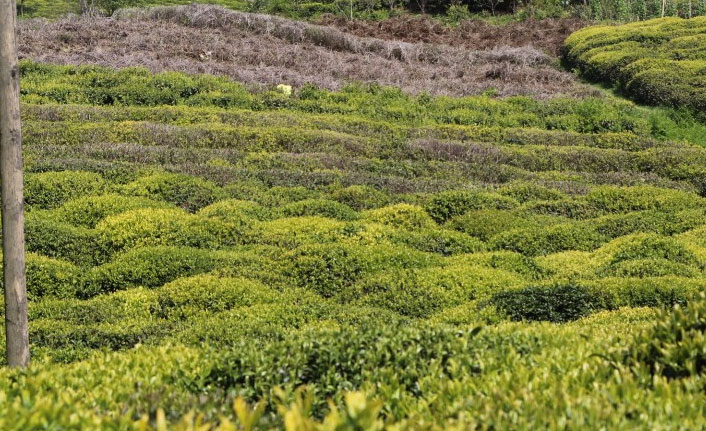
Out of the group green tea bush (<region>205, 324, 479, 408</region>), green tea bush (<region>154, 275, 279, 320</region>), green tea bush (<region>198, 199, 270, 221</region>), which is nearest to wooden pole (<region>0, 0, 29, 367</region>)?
green tea bush (<region>205, 324, 479, 408</region>)

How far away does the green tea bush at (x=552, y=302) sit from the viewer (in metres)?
10.2

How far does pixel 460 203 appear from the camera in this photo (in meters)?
16.6

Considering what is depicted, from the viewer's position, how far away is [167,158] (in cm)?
1972

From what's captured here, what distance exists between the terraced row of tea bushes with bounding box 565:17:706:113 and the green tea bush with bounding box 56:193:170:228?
24.4 meters

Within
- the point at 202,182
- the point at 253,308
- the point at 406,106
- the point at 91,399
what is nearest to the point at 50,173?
the point at 202,182

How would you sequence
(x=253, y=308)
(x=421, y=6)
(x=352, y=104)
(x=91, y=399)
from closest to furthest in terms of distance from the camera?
(x=91, y=399) < (x=253, y=308) < (x=352, y=104) < (x=421, y=6)

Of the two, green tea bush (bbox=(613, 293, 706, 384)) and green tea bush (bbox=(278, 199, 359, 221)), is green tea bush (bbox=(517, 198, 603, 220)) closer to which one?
green tea bush (bbox=(278, 199, 359, 221))

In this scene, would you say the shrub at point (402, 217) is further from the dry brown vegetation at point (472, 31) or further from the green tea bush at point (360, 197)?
the dry brown vegetation at point (472, 31)

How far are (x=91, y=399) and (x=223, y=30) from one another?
38.7 m

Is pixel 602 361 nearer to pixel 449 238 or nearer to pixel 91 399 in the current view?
pixel 91 399

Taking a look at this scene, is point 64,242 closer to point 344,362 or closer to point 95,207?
point 95,207

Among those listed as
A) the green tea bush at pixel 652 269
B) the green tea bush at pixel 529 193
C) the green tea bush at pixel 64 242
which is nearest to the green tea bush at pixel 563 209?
the green tea bush at pixel 529 193

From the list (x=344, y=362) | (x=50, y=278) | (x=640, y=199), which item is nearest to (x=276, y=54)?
(x=640, y=199)

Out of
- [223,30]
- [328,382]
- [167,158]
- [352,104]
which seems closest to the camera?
[328,382]
